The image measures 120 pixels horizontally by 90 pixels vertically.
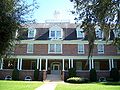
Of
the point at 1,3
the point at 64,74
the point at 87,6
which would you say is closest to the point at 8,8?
A: the point at 1,3

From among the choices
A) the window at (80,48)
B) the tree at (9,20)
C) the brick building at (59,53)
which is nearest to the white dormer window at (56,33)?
Answer: the brick building at (59,53)

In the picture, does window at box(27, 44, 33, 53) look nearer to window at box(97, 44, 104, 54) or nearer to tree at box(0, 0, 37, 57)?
window at box(97, 44, 104, 54)

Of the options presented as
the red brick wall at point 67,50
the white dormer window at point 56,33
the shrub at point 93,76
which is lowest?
the shrub at point 93,76

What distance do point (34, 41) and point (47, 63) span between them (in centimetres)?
469

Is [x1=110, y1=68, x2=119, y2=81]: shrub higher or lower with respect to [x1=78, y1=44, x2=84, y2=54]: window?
lower

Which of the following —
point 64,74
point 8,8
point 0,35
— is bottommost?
point 64,74

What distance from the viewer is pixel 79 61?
45.0m

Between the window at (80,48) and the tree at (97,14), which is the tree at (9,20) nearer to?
the tree at (97,14)

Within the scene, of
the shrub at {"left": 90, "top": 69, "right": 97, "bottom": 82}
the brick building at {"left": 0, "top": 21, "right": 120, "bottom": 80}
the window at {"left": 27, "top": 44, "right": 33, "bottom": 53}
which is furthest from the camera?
the window at {"left": 27, "top": 44, "right": 33, "bottom": 53}

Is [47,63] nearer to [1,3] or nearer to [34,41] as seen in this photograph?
[34,41]

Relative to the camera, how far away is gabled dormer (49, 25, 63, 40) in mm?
44406

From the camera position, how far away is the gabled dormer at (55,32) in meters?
44.4

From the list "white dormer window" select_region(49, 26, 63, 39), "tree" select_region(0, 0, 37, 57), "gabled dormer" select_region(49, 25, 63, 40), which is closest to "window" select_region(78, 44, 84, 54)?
"gabled dormer" select_region(49, 25, 63, 40)

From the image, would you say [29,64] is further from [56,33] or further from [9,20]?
[9,20]
